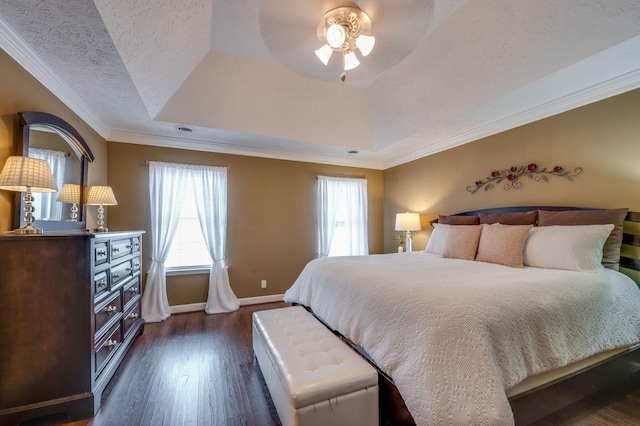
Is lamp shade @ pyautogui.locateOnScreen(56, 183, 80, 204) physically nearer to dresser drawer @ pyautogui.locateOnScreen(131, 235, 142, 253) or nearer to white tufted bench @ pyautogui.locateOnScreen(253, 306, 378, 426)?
dresser drawer @ pyautogui.locateOnScreen(131, 235, 142, 253)

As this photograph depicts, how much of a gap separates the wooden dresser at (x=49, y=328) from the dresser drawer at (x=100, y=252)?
0.09ft

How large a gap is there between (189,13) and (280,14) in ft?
2.59

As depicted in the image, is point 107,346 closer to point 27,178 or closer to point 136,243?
point 136,243

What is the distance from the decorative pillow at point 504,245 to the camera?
2.35 metres

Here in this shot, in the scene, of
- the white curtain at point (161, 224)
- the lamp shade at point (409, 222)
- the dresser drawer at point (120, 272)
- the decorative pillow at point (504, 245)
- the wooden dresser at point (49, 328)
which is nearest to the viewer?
the wooden dresser at point (49, 328)

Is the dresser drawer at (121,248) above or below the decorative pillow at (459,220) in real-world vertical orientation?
below

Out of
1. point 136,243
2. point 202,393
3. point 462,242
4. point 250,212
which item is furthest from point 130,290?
point 462,242

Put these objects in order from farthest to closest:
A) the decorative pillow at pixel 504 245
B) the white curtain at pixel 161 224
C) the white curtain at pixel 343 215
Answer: the white curtain at pixel 343 215 → the white curtain at pixel 161 224 → the decorative pillow at pixel 504 245

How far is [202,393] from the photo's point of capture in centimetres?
189

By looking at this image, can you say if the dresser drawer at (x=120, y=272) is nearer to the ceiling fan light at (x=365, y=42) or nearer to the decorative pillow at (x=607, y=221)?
the ceiling fan light at (x=365, y=42)

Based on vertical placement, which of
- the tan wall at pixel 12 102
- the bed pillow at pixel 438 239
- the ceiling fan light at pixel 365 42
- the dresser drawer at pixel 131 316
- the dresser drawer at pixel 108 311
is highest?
the ceiling fan light at pixel 365 42

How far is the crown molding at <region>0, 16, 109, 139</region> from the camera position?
5.33ft

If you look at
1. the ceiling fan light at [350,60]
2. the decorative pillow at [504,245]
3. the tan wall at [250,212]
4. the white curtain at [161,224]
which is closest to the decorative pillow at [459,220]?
the decorative pillow at [504,245]

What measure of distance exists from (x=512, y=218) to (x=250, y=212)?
11.3 ft
